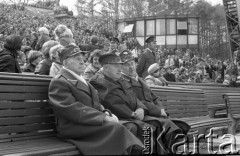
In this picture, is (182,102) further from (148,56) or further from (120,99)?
(120,99)

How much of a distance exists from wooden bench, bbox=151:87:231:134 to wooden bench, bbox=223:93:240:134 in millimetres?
170

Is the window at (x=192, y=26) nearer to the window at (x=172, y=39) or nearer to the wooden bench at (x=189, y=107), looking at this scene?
the window at (x=172, y=39)

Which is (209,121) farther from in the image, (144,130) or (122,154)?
(122,154)

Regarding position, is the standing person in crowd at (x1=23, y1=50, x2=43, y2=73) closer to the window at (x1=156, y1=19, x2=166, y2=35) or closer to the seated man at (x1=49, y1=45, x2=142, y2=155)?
the seated man at (x1=49, y1=45, x2=142, y2=155)

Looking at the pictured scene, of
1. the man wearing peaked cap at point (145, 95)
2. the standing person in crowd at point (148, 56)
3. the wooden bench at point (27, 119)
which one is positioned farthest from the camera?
the standing person in crowd at point (148, 56)

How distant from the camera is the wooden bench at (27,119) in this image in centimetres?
472

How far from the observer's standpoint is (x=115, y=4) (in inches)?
2015

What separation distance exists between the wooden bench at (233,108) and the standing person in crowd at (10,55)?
4.94 metres

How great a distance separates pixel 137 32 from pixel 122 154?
40790mm

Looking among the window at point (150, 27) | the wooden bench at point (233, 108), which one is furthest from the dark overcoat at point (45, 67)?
the window at point (150, 27)

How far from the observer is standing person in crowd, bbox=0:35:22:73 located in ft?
22.2

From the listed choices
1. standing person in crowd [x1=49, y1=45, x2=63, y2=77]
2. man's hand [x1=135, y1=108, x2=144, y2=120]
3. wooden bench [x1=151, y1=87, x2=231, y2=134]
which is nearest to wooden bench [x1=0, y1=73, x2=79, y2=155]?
standing person in crowd [x1=49, y1=45, x2=63, y2=77]

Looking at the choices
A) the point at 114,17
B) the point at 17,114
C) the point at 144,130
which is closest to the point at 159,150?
the point at 144,130

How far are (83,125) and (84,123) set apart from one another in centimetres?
4
